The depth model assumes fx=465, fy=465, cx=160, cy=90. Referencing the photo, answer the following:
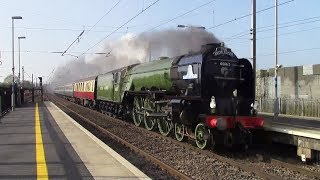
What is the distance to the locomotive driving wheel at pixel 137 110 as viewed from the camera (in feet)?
69.6

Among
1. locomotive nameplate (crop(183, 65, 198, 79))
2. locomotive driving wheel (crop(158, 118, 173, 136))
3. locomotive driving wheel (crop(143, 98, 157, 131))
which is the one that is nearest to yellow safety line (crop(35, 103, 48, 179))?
locomotive driving wheel (crop(158, 118, 173, 136))

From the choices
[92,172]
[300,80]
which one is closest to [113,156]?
[92,172]

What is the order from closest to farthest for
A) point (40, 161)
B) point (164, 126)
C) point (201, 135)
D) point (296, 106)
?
point (40, 161)
point (201, 135)
point (164, 126)
point (296, 106)

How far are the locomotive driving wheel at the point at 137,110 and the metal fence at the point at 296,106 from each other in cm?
1305

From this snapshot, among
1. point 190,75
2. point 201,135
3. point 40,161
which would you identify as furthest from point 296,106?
point 40,161

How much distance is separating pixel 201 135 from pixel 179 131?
6.72 feet

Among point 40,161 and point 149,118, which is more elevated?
point 149,118

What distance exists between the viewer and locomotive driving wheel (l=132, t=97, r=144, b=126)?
69.6 ft

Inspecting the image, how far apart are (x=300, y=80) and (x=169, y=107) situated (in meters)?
20.1

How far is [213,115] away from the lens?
13.9m

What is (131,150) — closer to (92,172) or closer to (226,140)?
(226,140)

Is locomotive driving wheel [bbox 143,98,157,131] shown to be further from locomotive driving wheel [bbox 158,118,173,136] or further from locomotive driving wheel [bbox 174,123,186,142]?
locomotive driving wheel [bbox 174,123,186,142]

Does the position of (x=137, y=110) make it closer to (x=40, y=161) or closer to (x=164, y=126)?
(x=164, y=126)

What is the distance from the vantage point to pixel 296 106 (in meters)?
32.0
